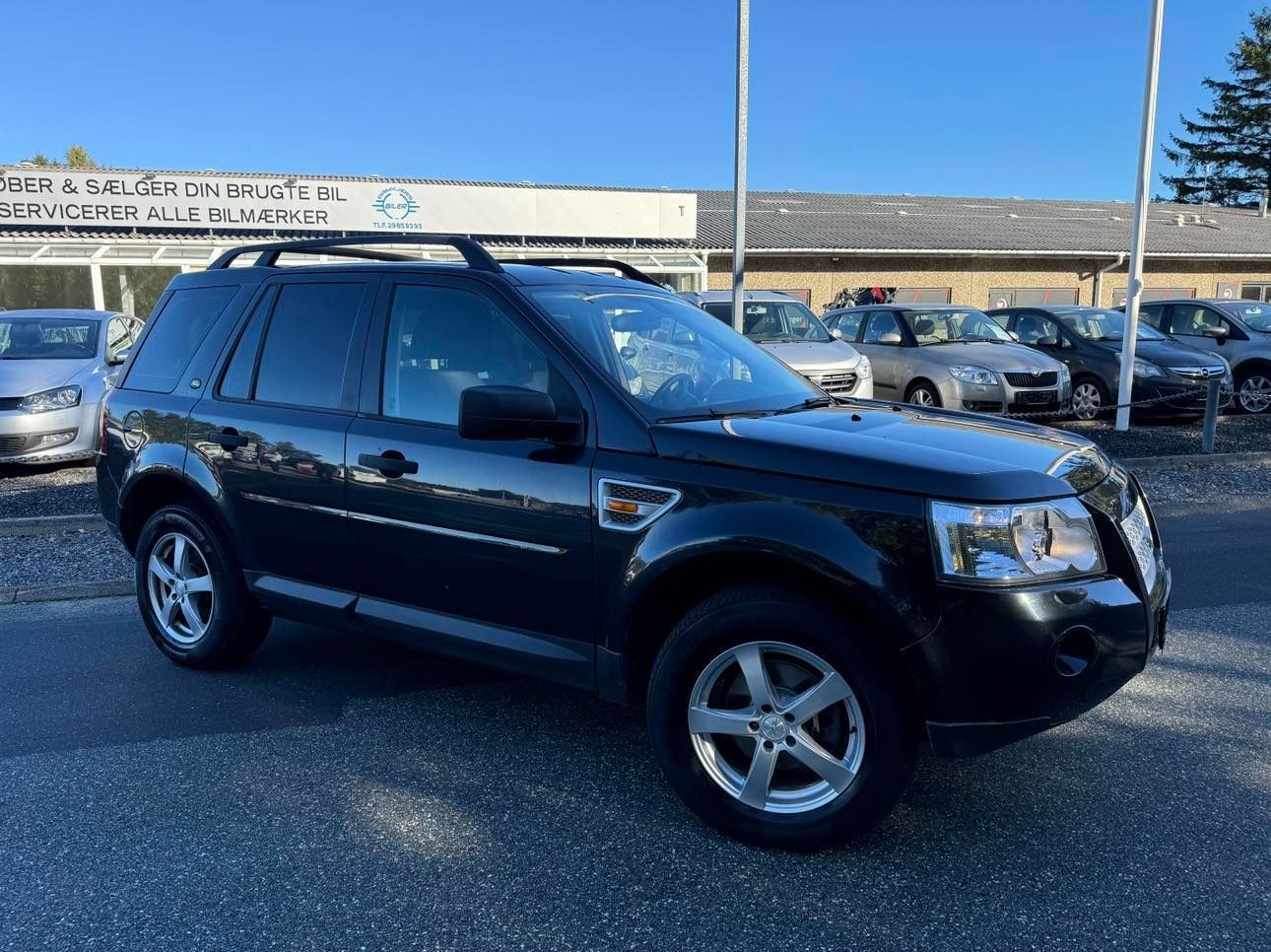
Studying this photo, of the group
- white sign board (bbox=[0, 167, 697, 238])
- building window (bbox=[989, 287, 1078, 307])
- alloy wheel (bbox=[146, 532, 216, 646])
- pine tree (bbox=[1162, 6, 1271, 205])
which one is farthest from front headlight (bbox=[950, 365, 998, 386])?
pine tree (bbox=[1162, 6, 1271, 205])

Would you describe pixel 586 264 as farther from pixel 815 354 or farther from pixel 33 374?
pixel 33 374

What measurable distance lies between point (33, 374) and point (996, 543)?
10.4m

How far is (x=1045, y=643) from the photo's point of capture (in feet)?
9.30

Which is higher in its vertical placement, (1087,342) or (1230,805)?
(1087,342)

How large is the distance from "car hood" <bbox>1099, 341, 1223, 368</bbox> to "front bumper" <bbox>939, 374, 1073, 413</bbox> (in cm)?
181

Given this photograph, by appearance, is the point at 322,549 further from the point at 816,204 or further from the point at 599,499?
the point at 816,204

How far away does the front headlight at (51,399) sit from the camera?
10.0 m

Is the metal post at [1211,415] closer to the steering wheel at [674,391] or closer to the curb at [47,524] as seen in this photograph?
the steering wheel at [674,391]

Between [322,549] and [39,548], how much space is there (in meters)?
4.69

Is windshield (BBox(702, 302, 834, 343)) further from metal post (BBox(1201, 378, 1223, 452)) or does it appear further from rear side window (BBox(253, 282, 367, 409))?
rear side window (BBox(253, 282, 367, 409))

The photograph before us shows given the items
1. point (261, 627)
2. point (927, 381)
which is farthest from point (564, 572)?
point (927, 381)

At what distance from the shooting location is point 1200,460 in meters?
10.5

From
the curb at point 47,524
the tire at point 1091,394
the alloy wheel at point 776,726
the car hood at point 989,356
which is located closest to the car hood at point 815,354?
the car hood at point 989,356

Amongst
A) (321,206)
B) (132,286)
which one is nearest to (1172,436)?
(321,206)
